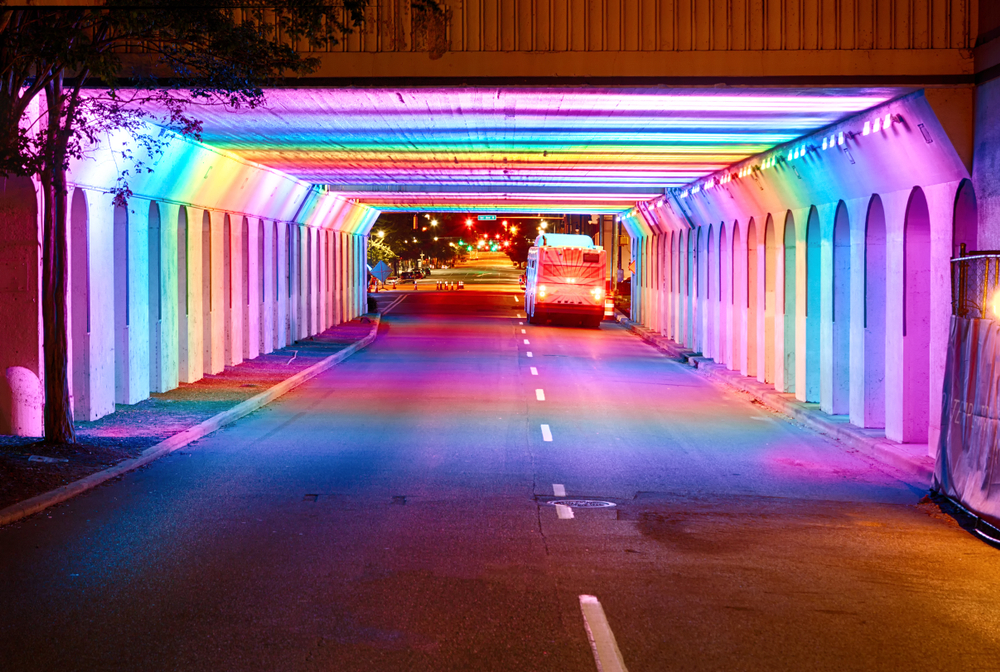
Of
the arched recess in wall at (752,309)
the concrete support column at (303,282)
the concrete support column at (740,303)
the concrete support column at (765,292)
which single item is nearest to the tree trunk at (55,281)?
the concrete support column at (765,292)

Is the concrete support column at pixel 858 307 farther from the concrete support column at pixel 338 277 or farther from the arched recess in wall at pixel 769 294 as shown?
the concrete support column at pixel 338 277

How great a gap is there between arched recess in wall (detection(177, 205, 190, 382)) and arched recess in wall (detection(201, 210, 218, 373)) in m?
1.34

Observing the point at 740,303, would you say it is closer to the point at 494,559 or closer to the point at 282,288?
the point at 282,288

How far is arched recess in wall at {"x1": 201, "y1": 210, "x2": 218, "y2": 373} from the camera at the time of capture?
83.7 feet

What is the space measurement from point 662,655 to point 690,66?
30.7ft

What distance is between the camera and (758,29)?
14.4m

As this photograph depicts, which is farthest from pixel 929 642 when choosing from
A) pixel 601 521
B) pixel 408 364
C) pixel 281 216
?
pixel 281 216

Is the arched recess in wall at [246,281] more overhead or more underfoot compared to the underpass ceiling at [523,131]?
more underfoot

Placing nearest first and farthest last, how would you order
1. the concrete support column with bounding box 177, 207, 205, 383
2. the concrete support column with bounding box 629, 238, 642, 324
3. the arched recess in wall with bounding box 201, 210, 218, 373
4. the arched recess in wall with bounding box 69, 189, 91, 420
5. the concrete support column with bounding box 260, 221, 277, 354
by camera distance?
the arched recess in wall with bounding box 69, 189, 91, 420 → the concrete support column with bounding box 177, 207, 205, 383 → the arched recess in wall with bounding box 201, 210, 218, 373 → the concrete support column with bounding box 260, 221, 277, 354 → the concrete support column with bounding box 629, 238, 642, 324

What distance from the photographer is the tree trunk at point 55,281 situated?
14.2m

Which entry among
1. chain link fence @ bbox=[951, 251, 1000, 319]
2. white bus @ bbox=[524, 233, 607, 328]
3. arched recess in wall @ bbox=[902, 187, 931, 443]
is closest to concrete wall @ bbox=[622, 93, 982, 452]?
arched recess in wall @ bbox=[902, 187, 931, 443]

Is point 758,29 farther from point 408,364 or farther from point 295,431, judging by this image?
point 408,364

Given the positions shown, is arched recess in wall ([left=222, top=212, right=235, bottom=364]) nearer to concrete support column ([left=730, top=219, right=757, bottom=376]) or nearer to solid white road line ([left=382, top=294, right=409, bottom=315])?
concrete support column ([left=730, top=219, right=757, bottom=376])

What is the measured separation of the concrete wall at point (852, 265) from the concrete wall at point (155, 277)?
11083mm
